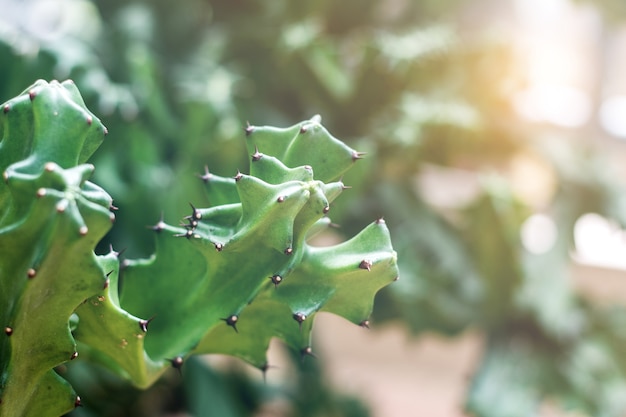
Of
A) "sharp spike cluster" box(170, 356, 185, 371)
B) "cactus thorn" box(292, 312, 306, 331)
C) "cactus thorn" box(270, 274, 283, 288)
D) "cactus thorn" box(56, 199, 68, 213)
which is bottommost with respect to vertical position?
"sharp spike cluster" box(170, 356, 185, 371)

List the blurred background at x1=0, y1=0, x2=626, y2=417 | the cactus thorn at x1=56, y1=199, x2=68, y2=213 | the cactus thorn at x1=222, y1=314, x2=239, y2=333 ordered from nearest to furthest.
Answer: the cactus thorn at x1=56, y1=199, x2=68, y2=213, the cactus thorn at x1=222, y1=314, x2=239, y2=333, the blurred background at x1=0, y1=0, x2=626, y2=417

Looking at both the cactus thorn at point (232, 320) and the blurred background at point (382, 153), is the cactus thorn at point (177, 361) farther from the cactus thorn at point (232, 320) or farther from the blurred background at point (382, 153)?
the blurred background at point (382, 153)

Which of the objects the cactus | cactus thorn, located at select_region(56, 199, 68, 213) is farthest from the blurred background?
cactus thorn, located at select_region(56, 199, 68, 213)

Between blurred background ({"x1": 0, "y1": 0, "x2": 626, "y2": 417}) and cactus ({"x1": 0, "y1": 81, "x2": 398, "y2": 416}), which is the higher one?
cactus ({"x1": 0, "y1": 81, "x2": 398, "y2": 416})

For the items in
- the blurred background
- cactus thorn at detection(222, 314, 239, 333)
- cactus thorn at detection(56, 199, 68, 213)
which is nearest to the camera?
cactus thorn at detection(56, 199, 68, 213)

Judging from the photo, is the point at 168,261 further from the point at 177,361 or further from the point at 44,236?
the point at 44,236

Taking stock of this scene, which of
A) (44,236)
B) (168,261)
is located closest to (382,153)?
(168,261)

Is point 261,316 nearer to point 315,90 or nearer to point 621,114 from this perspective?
point 315,90

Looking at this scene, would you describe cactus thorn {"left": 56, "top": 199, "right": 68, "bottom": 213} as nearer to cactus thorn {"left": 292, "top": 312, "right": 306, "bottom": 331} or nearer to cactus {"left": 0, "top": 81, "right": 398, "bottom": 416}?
cactus {"left": 0, "top": 81, "right": 398, "bottom": 416}

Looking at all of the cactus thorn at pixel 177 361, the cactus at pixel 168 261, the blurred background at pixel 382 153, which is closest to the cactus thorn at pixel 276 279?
the cactus at pixel 168 261
